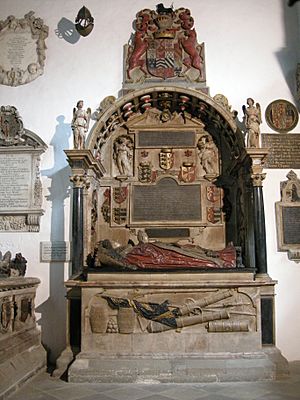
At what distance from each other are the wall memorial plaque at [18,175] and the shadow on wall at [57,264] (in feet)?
0.68

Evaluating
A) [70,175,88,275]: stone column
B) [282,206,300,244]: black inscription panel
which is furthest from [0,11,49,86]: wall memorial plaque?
[282,206,300,244]: black inscription panel

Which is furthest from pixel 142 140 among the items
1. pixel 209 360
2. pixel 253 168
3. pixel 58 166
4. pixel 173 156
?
pixel 209 360

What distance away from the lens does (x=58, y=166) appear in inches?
270

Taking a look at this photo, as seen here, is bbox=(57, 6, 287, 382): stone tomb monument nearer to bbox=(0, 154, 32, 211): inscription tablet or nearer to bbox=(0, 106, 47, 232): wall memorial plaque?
bbox=(0, 106, 47, 232): wall memorial plaque

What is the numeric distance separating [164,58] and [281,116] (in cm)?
204

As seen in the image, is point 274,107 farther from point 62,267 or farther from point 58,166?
point 62,267

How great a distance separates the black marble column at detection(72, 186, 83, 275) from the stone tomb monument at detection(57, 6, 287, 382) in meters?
0.01

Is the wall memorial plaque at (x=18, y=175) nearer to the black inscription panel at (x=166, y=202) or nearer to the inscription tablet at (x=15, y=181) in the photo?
the inscription tablet at (x=15, y=181)

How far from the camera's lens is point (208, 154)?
23.2 feet

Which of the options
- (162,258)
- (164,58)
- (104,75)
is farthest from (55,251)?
(164,58)

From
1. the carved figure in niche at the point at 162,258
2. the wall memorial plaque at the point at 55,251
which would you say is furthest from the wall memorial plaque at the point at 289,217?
the wall memorial plaque at the point at 55,251

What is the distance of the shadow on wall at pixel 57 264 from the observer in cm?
642

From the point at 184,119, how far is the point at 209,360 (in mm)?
3746

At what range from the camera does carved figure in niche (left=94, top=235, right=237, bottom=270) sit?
5609 mm
